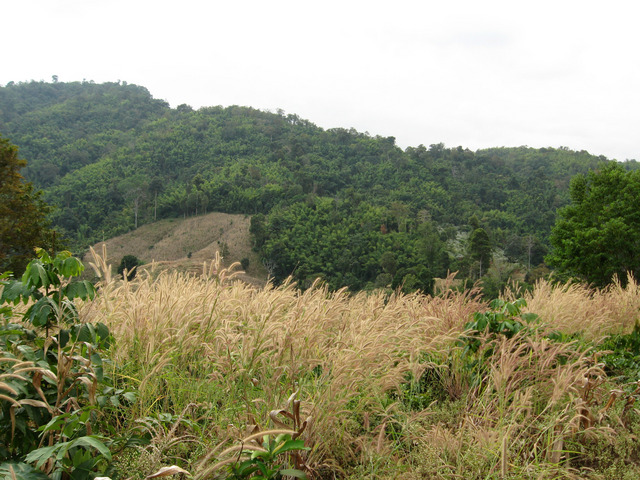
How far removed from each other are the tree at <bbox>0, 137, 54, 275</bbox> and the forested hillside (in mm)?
24905

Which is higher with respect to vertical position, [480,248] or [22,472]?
[22,472]

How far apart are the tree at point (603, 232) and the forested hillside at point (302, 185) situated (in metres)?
13.3

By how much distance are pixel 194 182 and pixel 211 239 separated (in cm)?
1648

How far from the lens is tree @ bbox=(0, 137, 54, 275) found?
16.6 metres

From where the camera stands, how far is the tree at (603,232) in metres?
19.2

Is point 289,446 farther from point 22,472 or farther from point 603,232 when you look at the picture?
point 603,232

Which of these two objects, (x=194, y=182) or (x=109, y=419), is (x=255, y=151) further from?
(x=109, y=419)

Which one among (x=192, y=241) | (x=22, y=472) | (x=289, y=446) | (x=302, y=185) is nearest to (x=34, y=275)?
(x=22, y=472)

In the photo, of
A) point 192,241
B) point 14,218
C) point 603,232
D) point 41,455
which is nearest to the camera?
point 41,455

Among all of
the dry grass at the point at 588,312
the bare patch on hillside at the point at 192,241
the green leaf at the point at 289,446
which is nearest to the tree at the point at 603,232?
the dry grass at the point at 588,312

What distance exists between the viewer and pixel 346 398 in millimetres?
2311

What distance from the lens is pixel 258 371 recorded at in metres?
2.71

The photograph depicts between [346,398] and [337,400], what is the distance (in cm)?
7

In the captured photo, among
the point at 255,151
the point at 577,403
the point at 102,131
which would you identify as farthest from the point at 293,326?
the point at 102,131
